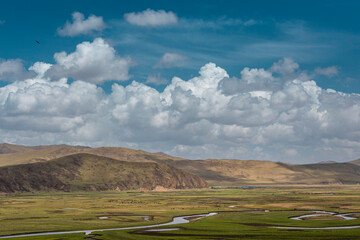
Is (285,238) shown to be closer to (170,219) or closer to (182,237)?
(182,237)

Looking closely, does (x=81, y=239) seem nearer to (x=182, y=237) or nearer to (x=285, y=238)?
(x=182, y=237)

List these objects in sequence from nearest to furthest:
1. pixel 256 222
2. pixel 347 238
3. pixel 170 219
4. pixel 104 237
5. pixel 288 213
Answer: pixel 347 238, pixel 104 237, pixel 256 222, pixel 170 219, pixel 288 213

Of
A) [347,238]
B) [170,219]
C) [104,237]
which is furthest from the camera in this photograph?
[170,219]

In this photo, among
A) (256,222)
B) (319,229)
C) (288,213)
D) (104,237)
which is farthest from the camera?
(288,213)

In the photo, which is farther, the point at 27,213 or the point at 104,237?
the point at 27,213

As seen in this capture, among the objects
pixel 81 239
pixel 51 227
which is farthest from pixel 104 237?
pixel 51 227

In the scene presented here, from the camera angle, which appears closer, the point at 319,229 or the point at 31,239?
the point at 31,239

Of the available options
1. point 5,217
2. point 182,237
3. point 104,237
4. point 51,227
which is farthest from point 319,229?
point 5,217

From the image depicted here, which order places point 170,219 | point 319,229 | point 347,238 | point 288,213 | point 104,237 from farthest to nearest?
point 288,213 < point 170,219 < point 319,229 < point 104,237 < point 347,238
